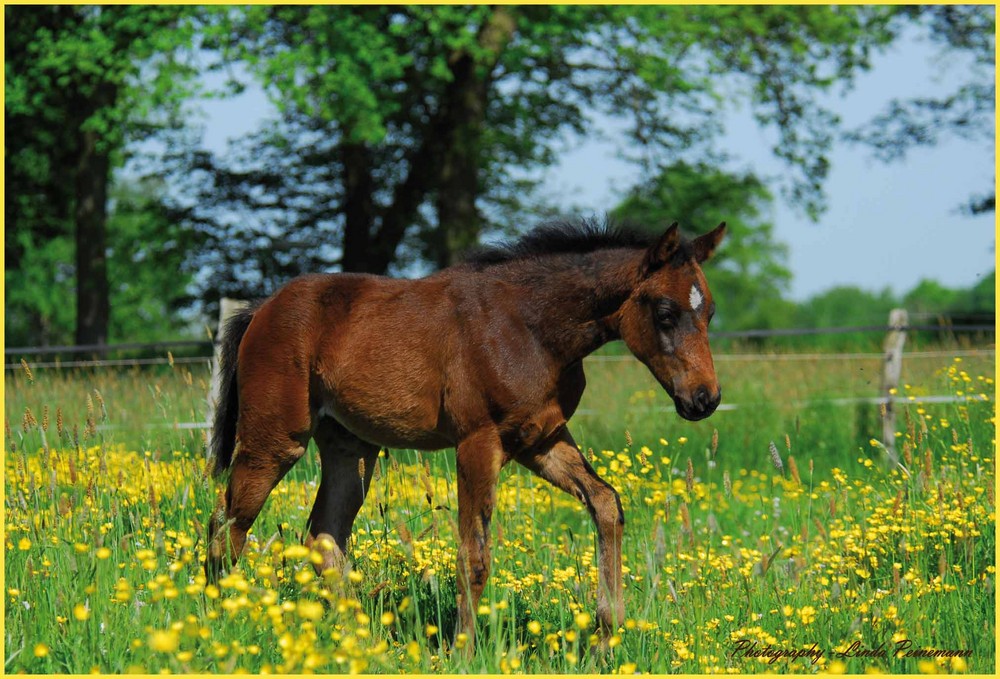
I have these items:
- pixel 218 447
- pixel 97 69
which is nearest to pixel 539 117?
pixel 97 69

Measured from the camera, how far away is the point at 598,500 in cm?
486

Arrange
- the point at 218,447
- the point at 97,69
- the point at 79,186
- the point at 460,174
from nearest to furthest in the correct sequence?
the point at 218,447, the point at 97,69, the point at 460,174, the point at 79,186

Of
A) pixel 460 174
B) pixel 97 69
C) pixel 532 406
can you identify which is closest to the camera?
pixel 532 406

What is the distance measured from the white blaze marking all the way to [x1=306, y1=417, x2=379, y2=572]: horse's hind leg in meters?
2.02

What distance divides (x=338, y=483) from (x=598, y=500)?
4.93 ft

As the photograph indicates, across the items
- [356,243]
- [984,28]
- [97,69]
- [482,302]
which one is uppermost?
[984,28]

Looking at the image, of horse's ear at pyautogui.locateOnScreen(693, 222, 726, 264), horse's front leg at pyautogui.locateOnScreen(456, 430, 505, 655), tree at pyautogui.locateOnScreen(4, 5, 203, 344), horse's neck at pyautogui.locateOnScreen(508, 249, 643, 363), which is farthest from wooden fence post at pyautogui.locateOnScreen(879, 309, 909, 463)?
tree at pyautogui.locateOnScreen(4, 5, 203, 344)

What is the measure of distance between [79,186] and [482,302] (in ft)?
57.0

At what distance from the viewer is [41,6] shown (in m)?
20.8

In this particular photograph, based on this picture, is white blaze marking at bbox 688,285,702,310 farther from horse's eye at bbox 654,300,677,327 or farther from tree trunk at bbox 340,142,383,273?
tree trunk at bbox 340,142,383,273

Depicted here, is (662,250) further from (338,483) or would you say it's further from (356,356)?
(338,483)

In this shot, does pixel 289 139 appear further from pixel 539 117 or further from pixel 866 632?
pixel 866 632

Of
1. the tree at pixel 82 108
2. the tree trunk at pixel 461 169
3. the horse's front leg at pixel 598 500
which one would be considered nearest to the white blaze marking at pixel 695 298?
the horse's front leg at pixel 598 500

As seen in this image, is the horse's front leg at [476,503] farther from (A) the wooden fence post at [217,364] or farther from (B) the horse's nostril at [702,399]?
(A) the wooden fence post at [217,364]
